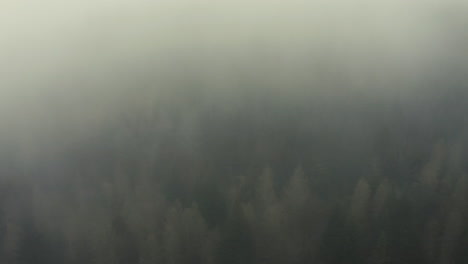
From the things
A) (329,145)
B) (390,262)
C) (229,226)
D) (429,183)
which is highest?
(329,145)

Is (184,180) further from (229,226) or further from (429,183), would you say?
(429,183)

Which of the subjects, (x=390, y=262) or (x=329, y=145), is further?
(x=329, y=145)

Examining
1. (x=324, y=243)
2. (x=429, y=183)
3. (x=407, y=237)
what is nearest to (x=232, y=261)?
(x=324, y=243)

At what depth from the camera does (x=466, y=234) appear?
3.24 metres

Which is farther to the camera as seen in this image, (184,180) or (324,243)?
(184,180)

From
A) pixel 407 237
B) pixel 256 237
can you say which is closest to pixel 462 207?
pixel 407 237

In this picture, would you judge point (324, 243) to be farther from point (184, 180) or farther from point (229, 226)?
point (184, 180)

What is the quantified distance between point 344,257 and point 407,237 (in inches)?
16.7

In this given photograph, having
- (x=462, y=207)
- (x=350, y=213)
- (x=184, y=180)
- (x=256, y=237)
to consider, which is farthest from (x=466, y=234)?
(x=184, y=180)

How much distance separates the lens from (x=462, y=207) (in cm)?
329

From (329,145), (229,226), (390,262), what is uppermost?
(329,145)

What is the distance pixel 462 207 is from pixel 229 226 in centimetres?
149

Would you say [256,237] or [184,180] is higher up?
[184,180]

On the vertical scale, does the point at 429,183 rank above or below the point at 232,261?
above
